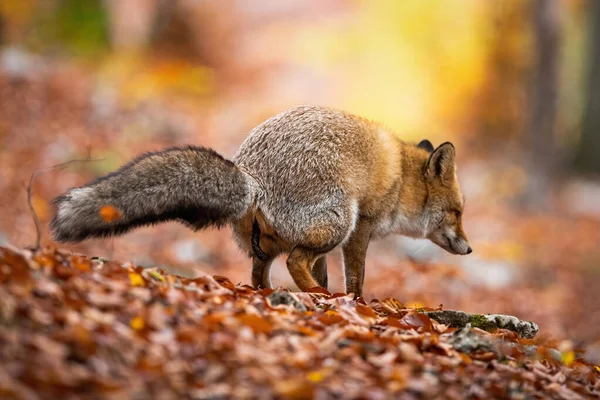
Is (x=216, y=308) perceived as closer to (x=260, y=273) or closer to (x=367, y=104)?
(x=260, y=273)

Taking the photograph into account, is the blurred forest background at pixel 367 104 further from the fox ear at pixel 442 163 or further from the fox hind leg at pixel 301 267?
the fox hind leg at pixel 301 267

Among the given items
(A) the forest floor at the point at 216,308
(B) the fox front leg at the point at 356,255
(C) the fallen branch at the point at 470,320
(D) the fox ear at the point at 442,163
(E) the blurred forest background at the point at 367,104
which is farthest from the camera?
(E) the blurred forest background at the point at 367,104

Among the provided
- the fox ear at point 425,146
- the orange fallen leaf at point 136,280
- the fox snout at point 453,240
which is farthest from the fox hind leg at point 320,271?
the orange fallen leaf at point 136,280

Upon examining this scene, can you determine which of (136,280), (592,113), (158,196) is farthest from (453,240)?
(592,113)

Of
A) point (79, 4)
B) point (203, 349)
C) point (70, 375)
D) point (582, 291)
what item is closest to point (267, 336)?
point (203, 349)

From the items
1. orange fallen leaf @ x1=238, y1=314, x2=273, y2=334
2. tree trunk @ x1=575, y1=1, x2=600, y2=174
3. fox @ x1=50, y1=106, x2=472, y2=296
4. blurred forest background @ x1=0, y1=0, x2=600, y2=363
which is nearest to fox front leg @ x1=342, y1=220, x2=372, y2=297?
fox @ x1=50, y1=106, x2=472, y2=296

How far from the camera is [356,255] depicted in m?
7.02

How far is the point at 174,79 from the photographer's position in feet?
67.6

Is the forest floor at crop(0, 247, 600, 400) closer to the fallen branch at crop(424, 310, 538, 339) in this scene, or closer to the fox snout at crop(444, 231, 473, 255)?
the fallen branch at crop(424, 310, 538, 339)

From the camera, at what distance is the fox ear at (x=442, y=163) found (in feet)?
25.6

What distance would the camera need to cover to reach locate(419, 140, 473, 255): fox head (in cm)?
787

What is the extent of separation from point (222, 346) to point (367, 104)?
21.0 meters

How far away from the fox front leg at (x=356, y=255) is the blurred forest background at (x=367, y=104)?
2705mm

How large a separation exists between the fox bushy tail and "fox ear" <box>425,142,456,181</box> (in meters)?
2.50
